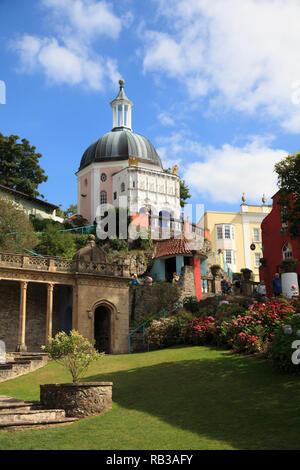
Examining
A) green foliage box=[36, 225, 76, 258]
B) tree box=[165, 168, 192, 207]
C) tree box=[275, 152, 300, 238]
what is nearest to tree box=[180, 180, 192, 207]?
tree box=[165, 168, 192, 207]

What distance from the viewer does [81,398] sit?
41.3ft

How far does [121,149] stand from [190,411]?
4965 centimetres

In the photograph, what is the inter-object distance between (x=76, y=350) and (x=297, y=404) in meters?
6.81

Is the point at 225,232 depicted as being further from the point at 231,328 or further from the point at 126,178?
the point at 231,328

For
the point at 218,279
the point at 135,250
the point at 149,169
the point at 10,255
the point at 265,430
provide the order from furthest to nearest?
the point at 149,169
the point at 135,250
the point at 218,279
the point at 10,255
the point at 265,430

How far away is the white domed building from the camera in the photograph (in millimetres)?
55000

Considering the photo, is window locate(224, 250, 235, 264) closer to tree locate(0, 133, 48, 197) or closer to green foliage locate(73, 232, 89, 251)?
green foliage locate(73, 232, 89, 251)

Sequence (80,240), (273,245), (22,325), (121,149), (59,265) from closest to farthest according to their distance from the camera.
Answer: (22,325) < (59,265) < (273,245) < (80,240) < (121,149)

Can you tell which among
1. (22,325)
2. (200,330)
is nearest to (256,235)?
(22,325)

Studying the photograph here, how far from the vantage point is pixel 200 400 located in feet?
40.8

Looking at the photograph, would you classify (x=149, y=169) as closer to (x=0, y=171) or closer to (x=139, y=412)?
(x=0, y=171)

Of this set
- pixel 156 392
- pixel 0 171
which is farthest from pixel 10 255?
pixel 0 171

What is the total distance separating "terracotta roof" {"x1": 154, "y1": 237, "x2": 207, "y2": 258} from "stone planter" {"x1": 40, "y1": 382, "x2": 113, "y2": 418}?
92.1ft

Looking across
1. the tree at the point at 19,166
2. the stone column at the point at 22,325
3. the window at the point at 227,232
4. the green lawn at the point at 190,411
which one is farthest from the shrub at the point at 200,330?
the window at the point at 227,232
